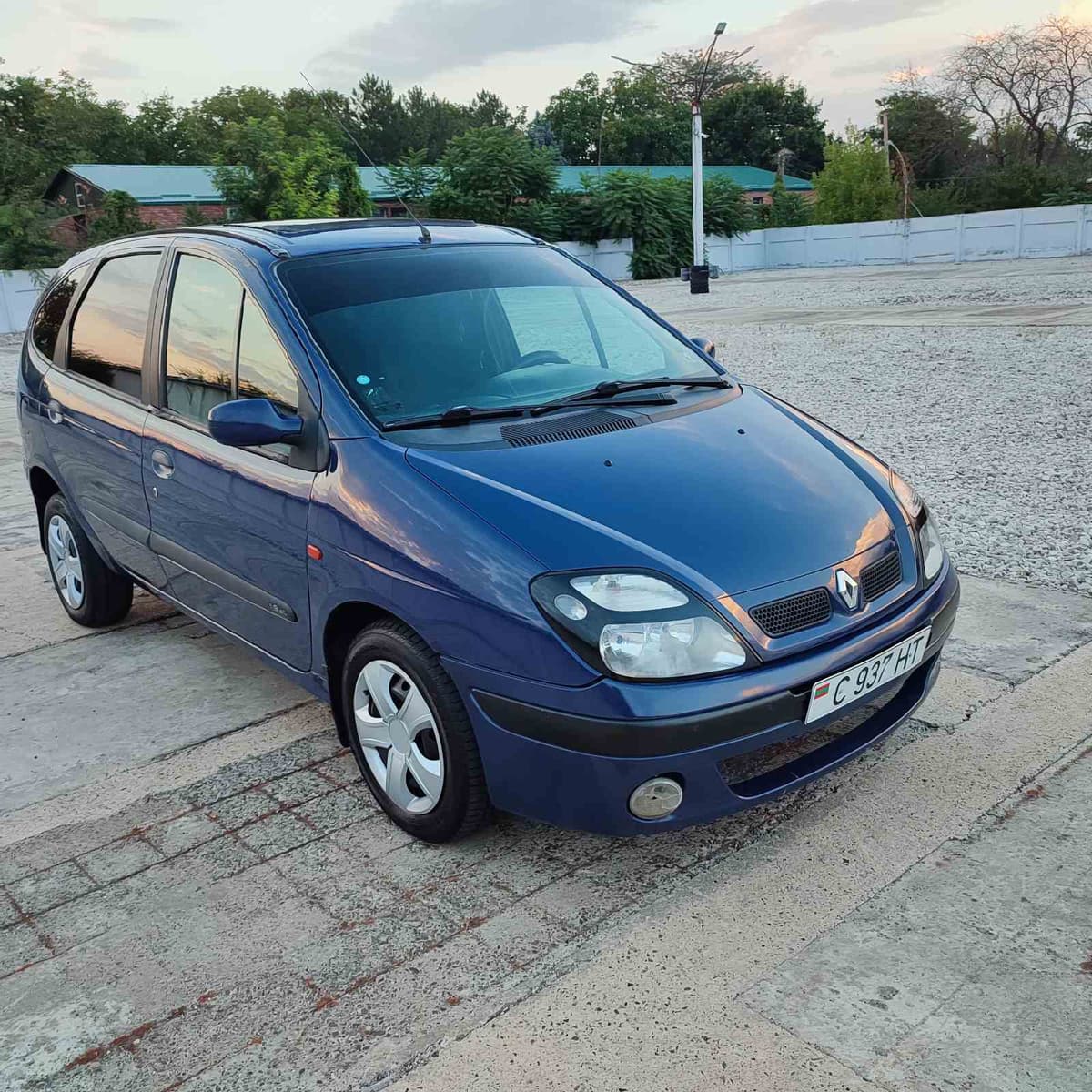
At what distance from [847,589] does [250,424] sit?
5.85ft

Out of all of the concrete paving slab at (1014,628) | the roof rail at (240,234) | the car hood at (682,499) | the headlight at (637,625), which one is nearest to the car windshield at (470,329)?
the roof rail at (240,234)

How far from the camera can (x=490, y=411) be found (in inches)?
133

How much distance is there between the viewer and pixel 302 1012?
2.47m

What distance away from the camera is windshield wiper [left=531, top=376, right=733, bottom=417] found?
11.5 feet

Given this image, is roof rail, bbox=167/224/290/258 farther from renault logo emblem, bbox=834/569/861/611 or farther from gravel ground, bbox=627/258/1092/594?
gravel ground, bbox=627/258/1092/594

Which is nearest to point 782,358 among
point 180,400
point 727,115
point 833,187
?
point 180,400

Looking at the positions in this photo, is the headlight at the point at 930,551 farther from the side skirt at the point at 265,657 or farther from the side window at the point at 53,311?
the side window at the point at 53,311

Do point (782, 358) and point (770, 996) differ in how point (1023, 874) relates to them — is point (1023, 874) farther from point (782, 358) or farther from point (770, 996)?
point (782, 358)

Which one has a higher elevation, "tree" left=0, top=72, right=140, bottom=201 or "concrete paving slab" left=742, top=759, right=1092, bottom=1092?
"tree" left=0, top=72, right=140, bottom=201

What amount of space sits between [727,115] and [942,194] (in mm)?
31679

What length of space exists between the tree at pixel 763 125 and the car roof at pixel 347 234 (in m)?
80.0

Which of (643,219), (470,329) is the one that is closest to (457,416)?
(470,329)

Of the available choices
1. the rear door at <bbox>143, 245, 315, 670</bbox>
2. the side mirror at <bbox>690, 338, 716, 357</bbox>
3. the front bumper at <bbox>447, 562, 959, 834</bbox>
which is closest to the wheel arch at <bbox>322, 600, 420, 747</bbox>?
the rear door at <bbox>143, 245, 315, 670</bbox>

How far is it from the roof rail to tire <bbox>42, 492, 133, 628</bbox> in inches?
58.1
